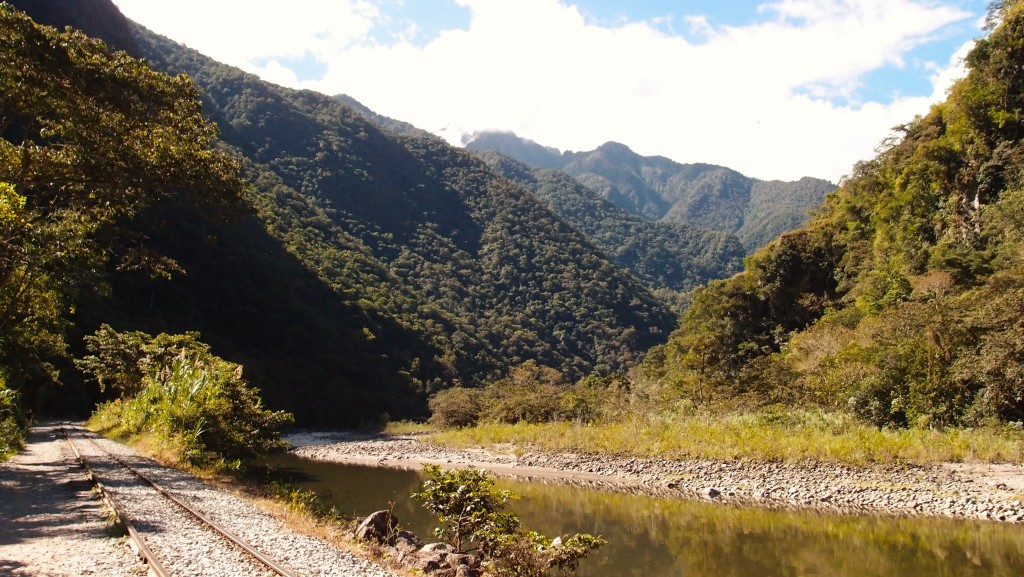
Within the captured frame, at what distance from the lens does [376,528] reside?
1072 centimetres

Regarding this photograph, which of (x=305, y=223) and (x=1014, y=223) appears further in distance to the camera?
(x=305, y=223)

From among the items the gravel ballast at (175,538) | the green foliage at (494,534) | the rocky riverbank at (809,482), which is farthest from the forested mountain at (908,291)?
the gravel ballast at (175,538)

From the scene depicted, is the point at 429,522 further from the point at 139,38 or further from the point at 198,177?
the point at 139,38

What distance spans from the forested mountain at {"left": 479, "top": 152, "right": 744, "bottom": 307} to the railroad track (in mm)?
113816

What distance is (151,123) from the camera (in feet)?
47.7

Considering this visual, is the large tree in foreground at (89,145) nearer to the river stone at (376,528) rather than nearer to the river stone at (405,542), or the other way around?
the river stone at (376,528)

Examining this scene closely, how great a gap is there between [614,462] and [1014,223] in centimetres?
1889

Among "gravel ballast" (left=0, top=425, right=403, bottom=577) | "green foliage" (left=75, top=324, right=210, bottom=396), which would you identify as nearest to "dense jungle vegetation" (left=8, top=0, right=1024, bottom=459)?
"green foliage" (left=75, top=324, right=210, bottom=396)

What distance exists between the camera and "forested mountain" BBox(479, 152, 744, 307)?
136875mm

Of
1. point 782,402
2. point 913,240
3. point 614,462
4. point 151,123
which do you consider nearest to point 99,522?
point 151,123

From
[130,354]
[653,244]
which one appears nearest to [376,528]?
[130,354]

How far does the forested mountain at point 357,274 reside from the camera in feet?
192

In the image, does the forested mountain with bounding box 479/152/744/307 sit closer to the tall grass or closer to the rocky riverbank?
the rocky riverbank

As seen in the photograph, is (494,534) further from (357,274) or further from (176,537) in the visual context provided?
(357,274)
